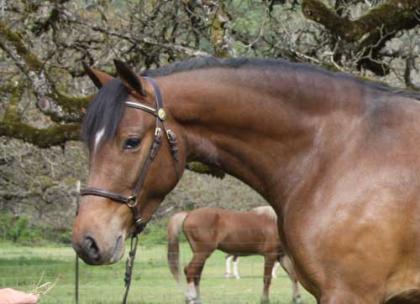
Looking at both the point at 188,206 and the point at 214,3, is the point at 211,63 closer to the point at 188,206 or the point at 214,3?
the point at 214,3

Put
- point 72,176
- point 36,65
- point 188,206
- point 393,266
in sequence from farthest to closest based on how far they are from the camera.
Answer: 1. point 188,206
2. point 72,176
3. point 36,65
4. point 393,266

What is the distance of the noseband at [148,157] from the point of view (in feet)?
12.9

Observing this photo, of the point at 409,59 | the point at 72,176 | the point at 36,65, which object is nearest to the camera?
the point at 409,59

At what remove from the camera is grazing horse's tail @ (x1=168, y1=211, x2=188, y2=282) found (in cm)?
1291

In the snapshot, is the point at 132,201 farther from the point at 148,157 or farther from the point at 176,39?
the point at 176,39

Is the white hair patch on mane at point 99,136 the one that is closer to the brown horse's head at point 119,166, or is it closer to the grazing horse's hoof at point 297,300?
the brown horse's head at point 119,166

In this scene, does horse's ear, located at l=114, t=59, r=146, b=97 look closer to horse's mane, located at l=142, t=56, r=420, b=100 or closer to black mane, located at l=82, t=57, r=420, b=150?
black mane, located at l=82, t=57, r=420, b=150

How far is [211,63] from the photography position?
439 cm

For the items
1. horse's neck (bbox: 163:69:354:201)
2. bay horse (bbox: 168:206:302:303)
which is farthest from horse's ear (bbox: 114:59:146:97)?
bay horse (bbox: 168:206:302:303)

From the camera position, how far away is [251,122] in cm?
425

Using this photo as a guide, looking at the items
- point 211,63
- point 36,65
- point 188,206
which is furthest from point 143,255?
point 211,63

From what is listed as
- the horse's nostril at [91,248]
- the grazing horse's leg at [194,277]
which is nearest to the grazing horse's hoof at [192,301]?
the grazing horse's leg at [194,277]

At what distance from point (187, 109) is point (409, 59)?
6.45 meters

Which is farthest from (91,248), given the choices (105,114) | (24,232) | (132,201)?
(24,232)
